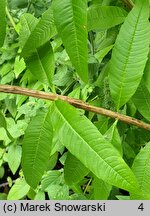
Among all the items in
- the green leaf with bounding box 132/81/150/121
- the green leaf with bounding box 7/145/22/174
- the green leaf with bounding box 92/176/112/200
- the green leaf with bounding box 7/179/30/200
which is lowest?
the green leaf with bounding box 7/179/30/200

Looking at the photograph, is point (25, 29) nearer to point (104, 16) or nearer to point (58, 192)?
point (104, 16)

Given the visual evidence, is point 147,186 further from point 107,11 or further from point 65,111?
point 107,11

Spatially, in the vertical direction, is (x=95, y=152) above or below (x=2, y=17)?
below

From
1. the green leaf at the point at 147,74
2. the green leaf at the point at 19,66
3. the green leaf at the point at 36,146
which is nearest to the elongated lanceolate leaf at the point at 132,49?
the green leaf at the point at 147,74

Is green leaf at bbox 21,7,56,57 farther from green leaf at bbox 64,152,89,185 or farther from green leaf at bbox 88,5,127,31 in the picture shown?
green leaf at bbox 64,152,89,185

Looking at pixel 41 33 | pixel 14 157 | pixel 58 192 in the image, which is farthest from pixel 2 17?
pixel 14 157

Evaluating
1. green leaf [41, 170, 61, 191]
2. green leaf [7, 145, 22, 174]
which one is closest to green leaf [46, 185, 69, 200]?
green leaf [41, 170, 61, 191]
